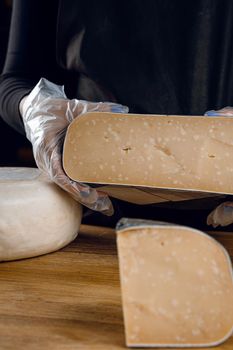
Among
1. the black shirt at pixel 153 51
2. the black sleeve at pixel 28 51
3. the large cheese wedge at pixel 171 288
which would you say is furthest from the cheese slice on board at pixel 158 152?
the black sleeve at pixel 28 51

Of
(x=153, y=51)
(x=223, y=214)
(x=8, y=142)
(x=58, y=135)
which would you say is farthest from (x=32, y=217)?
(x=8, y=142)

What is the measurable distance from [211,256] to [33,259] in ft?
1.28

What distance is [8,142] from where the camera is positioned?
1.79 m

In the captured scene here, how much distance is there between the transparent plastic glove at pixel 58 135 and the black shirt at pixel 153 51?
0.73 ft

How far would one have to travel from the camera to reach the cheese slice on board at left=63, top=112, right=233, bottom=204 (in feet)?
2.73

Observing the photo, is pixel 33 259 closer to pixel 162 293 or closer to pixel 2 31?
pixel 162 293

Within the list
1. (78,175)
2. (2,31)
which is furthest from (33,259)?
(2,31)

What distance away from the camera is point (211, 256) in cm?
66

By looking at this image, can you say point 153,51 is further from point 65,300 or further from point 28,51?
point 65,300

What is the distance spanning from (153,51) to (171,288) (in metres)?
0.66

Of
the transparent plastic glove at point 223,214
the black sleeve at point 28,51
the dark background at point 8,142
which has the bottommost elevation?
the dark background at point 8,142

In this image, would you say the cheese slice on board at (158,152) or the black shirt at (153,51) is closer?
the cheese slice on board at (158,152)

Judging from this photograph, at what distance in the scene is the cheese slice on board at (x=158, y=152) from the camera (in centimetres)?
83

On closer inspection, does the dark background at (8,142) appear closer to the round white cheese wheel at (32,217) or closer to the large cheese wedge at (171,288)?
the round white cheese wheel at (32,217)
